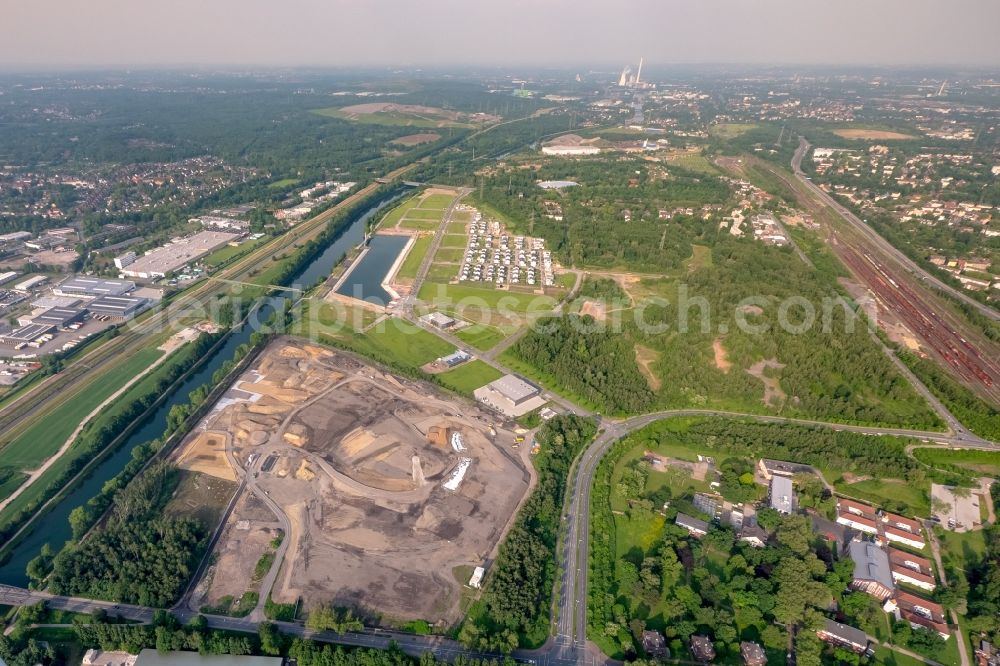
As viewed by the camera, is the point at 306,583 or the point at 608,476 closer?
the point at 306,583

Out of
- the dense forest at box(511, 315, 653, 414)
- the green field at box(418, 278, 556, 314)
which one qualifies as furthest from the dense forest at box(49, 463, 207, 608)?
the green field at box(418, 278, 556, 314)

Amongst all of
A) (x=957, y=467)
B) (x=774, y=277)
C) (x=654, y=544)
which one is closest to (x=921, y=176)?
(x=774, y=277)

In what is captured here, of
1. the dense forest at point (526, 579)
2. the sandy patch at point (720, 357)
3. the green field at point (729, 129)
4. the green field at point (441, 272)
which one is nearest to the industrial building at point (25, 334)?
the green field at point (441, 272)

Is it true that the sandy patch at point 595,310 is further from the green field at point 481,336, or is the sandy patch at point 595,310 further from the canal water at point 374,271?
the canal water at point 374,271

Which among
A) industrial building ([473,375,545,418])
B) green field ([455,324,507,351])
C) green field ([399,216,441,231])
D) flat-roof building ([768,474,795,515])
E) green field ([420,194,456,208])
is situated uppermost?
green field ([420,194,456,208])

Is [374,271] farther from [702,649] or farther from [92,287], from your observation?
[702,649]

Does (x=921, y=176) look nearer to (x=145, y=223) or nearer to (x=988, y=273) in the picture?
(x=988, y=273)

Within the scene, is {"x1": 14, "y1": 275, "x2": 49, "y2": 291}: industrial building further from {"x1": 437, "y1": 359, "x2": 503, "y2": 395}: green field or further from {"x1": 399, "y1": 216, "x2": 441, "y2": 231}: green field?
Result: {"x1": 437, "y1": 359, "x2": 503, "y2": 395}: green field
